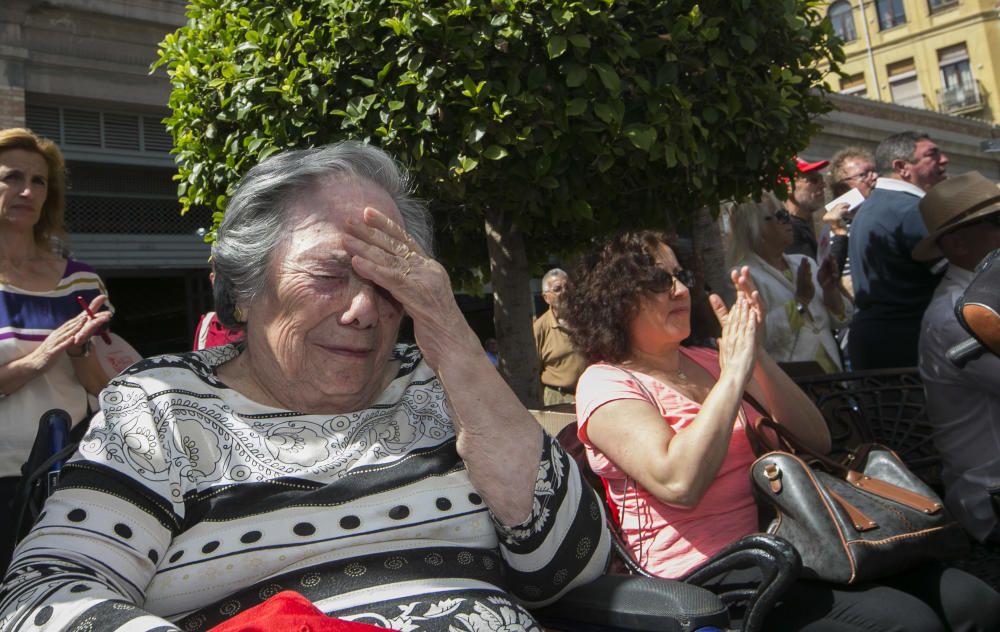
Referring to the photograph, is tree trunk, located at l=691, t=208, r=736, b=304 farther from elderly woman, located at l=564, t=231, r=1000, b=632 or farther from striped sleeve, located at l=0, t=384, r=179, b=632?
striped sleeve, located at l=0, t=384, r=179, b=632

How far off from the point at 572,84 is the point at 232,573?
7.48 feet

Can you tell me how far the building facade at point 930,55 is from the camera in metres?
36.3

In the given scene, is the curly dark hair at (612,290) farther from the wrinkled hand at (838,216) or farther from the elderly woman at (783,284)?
the wrinkled hand at (838,216)

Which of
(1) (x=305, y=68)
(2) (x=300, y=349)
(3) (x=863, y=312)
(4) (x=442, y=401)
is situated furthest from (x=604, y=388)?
(3) (x=863, y=312)

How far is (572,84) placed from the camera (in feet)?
11.0

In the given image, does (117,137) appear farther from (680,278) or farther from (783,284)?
(680,278)

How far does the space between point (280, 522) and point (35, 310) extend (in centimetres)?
174

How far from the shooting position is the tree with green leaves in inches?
133

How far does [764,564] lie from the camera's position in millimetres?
1997

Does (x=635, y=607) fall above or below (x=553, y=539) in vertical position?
below

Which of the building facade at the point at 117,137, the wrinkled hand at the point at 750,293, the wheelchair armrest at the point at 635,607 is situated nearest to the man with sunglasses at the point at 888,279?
the wrinkled hand at the point at 750,293

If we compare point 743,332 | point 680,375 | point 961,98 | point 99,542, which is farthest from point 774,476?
point 961,98

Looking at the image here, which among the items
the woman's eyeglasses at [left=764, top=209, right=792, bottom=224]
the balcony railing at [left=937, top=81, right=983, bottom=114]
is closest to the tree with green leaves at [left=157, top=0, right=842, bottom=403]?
the woman's eyeglasses at [left=764, top=209, right=792, bottom=224]

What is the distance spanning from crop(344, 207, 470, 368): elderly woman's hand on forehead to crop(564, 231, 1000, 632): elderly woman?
92cm
